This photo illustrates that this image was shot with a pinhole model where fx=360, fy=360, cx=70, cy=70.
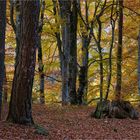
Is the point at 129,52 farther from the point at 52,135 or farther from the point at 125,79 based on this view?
the point at 52,135

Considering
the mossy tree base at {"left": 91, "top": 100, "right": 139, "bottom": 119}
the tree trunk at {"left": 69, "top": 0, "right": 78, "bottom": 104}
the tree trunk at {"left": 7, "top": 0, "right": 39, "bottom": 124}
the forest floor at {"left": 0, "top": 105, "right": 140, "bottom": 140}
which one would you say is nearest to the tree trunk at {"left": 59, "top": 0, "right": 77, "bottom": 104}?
the tree trunk at {"left": 69, "top": 0, "right": 78, "bottom": 104}

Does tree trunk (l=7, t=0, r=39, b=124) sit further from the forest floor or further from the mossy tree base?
the mossy tree base

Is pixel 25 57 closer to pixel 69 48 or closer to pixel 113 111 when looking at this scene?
pixel 113 111

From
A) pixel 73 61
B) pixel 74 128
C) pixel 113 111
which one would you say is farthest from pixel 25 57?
pixel 73 61

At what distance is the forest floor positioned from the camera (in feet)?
31.9

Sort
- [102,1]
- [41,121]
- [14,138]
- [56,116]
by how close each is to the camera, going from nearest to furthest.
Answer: [14,138], [41,121], [56,116], [102,1]

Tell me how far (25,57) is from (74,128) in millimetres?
3164

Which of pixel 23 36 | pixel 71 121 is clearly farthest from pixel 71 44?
pixel 23 36

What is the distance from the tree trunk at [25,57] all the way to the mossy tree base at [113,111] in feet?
17.0

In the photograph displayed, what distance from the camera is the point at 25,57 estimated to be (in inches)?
401

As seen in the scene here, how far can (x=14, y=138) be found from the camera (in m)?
9.08

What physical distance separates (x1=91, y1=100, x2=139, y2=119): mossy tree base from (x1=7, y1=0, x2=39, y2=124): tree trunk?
519 centimetres

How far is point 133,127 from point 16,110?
4.95 metres

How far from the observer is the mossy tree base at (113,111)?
14898mm
